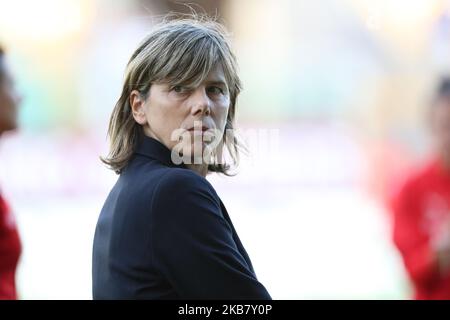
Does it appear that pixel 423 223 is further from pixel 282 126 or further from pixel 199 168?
pixel 282 126

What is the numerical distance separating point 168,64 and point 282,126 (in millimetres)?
4068

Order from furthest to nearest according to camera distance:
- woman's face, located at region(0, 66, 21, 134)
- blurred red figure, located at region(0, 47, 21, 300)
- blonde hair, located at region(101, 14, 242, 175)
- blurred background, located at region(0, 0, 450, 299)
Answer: blurred background, located at region(0, 0, 450, 299)
woman's face, located at region(0, 66, 21, 134)
blurred red figure, located at region(0, 47, 21, 300)
blonde hair, located at region(101, 14, 242, 175)

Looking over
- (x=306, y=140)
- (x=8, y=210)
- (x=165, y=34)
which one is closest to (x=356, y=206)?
(x=306, y=140)

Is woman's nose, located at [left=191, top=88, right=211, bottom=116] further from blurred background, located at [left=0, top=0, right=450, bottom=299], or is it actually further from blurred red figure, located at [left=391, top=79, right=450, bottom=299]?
blurred background, located at [left=0, top=0, right=450, bottom=299]

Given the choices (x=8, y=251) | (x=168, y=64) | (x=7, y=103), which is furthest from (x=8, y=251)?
(x=168, y=64)

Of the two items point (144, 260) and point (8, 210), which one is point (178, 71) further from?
point (8, 210)

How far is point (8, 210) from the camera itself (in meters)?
2.56

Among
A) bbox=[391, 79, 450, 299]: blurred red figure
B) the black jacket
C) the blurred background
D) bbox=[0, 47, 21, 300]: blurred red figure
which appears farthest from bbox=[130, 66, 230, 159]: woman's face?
the blurred background

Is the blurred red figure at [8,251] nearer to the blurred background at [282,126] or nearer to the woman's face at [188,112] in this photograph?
the woman's face at [188,112]

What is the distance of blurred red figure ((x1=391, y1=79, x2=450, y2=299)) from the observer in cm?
290

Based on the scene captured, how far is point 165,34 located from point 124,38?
12.7 ft

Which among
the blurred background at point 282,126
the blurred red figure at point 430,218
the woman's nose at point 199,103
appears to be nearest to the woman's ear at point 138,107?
the woman's nose at point 199,103

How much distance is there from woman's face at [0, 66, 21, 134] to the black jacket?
1.69m

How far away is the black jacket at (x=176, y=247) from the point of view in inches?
47.3
